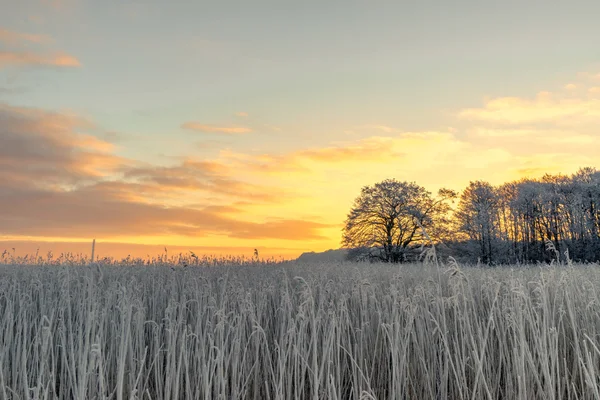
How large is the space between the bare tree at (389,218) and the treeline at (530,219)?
4.55 feet

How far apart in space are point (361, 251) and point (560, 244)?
9314 mm

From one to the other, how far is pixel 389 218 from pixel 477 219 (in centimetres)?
449

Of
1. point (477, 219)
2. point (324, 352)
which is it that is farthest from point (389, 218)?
point (324, 352)

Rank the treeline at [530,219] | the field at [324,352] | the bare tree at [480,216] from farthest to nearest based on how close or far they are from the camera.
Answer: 1. the bare tree at [480,216]
2. the treeline at [530,219]
3. the field at [324,352]

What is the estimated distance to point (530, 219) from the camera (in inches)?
921

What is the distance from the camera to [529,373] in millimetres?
3438

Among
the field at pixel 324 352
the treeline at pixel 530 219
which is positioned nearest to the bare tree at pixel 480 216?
the treeline at pixel 530 219

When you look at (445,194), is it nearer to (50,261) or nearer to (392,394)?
(50,261)

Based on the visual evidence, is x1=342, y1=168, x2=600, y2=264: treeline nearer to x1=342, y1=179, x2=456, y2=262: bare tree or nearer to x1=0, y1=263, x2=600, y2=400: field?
x1=342, y1=179, x2=456, y2=262: bare tree

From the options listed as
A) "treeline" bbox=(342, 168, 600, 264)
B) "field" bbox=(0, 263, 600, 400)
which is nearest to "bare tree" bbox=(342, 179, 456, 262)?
"treeline" bbox=(342, 168, 600, 264)

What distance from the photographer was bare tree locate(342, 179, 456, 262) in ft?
78.9

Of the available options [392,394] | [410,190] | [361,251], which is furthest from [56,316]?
[410,190]

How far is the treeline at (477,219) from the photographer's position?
22.7 m

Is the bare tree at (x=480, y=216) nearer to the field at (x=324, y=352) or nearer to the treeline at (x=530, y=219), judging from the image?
the treeline at (x=530, y=219)
